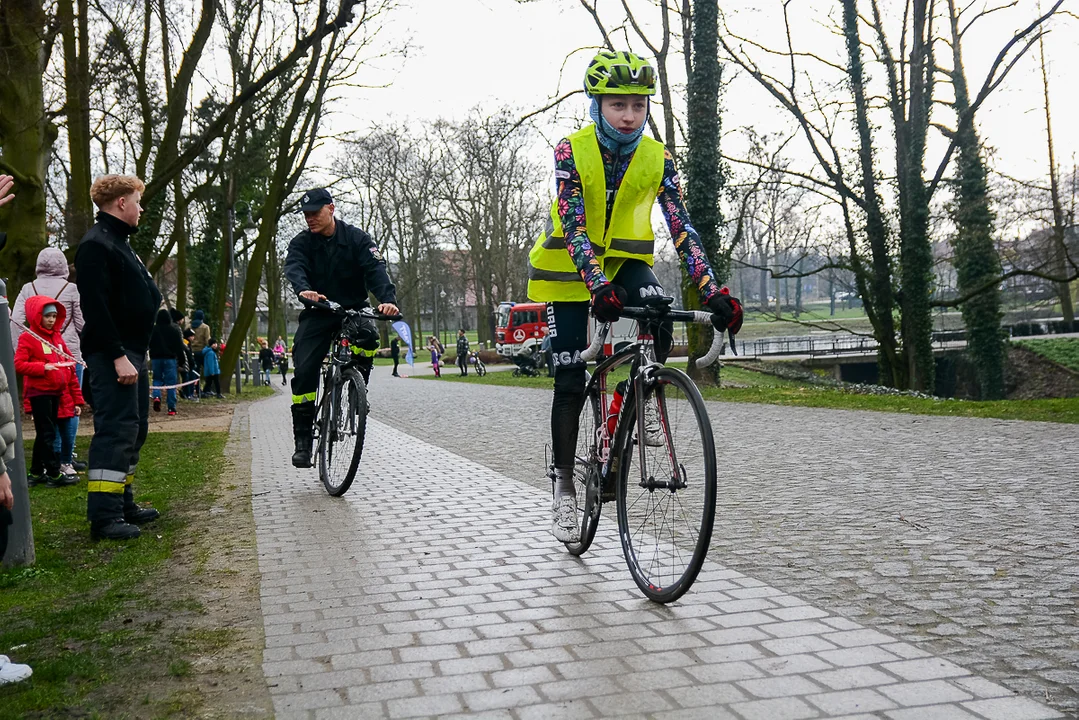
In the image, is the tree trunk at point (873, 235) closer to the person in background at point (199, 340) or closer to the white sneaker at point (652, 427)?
the person in background at point (199, 340)

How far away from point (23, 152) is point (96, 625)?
12478 mm

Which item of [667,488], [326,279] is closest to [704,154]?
[326,279]

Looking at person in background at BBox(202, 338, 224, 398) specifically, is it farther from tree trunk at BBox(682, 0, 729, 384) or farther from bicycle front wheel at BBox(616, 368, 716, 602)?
bicycle front wheel at BBox(616, 368, 716, 602)

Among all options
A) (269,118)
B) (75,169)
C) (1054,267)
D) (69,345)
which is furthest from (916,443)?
(269,118)

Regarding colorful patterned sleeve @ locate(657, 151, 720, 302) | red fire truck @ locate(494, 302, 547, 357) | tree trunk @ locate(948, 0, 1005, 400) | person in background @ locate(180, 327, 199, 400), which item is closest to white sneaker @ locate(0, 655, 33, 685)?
colorful patterned sleeve @ locate(657, 151, 720, 302)

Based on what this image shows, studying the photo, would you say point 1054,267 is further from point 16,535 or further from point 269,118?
point 16,535

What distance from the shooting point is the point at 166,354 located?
1594 centimetres

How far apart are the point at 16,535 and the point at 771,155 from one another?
22787 millimetres

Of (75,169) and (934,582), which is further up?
(75,169)

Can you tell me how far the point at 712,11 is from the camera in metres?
20.4

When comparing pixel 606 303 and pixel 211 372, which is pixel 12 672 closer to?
pixel 606 303

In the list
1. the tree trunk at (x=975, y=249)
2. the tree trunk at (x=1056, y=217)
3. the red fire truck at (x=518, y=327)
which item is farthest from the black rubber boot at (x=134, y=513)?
the red fire truck at (x=518, y=327)

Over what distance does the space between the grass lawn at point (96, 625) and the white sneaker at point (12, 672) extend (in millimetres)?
38

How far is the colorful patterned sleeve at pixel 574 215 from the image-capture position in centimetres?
426
